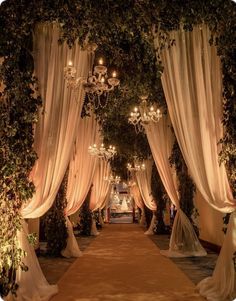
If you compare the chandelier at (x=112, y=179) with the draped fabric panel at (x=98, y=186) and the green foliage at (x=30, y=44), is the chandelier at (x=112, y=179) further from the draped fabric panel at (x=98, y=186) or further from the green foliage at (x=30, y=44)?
the green foliage at (x=30, y=44)

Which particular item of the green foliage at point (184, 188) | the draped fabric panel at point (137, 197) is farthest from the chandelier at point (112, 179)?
the green foliage at point (184, 188)

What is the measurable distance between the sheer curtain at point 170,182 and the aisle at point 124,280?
0.49 metres

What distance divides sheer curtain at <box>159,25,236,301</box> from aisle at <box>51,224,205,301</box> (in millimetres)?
751

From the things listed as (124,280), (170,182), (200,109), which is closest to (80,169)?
(170,182)

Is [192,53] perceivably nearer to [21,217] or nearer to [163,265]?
[21,217]

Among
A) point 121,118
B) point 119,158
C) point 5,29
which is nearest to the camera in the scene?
point 5,29

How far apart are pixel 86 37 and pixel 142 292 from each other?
3252 mm

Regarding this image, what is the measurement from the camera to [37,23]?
4.07 meters

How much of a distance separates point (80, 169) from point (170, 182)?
177 cm

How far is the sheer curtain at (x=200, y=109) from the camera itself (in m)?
3.90

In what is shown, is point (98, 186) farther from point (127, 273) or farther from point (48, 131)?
point (48, 131)

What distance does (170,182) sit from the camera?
6.23m

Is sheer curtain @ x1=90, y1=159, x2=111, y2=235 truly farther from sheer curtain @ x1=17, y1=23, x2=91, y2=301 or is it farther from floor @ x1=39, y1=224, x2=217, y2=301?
sheer curtain @ x1=17, y1=23, x2=91, y2=301

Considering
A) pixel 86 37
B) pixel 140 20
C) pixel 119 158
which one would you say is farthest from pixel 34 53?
pixel 119 158
